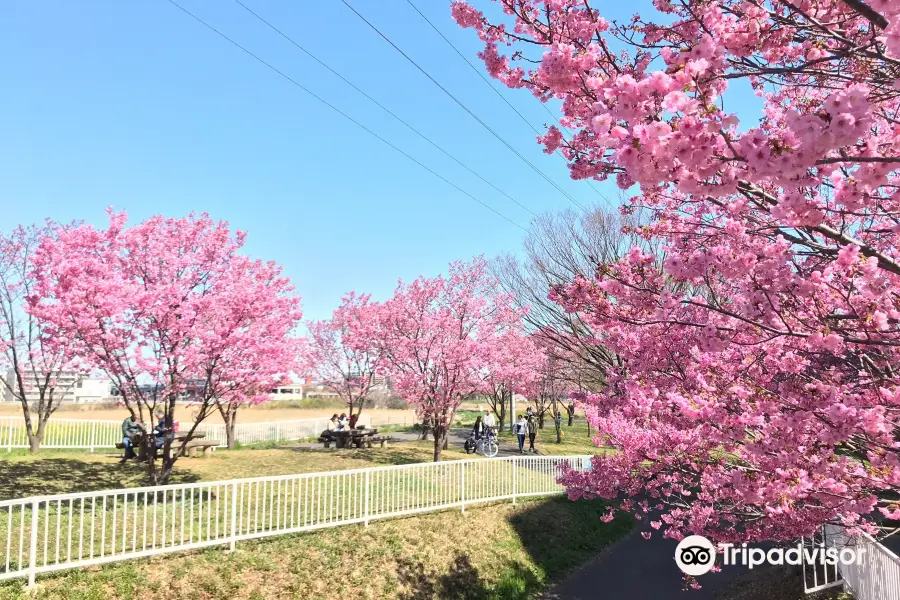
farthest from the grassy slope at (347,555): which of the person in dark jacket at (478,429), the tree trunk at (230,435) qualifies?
the person in dark jacket at (478,429)

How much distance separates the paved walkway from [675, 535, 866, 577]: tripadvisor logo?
0.25m

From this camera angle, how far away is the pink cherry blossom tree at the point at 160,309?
8.83 m

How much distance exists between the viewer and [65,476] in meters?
11.0

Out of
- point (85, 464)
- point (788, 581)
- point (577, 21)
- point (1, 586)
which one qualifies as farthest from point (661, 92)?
point (85, 464)

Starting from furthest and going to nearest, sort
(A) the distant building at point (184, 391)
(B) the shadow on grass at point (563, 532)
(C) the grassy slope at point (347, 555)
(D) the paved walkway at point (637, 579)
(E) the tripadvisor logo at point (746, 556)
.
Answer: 1. (B) the shadow on grass at point (563, 532)
2. (A) the distant building at point (184, 391)
3. (D) the paved walkway at point (637, 579)
4. (E) the tripadvisor logo at point (746, 556)
5. (C) the grassy slope at point (347, 555)

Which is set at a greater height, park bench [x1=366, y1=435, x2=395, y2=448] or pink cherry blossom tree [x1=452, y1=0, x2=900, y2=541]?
pink cherry blossom tree [x1=452, y1=0, x2=900, y2=541]

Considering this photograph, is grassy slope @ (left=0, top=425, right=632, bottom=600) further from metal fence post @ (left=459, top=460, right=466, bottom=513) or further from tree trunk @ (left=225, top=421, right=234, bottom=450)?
tree trunk @ (left=225, top=421, right=234, bottom=450)

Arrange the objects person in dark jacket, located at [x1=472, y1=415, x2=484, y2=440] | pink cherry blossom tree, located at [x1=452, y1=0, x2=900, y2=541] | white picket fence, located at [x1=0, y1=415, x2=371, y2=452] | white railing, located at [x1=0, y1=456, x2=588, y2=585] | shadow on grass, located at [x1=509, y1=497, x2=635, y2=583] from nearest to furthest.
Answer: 1. pink cherry blossom tree, located at [x1=452, y1=0, x2=900, y2=541]
2. white railing, located at [x1=0, y1=456, x2=588, y2=585]
3. shadow on grass, located at [x1=509, y1=497, x2=635, y2=583]
4. white picket fence, located at [x1=0, y1=415, x2=371, y2=452]
5. person in dark jacket, located at [x1=472, y1=415, x2=484, y2=440]

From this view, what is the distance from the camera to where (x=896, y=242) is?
389 cm

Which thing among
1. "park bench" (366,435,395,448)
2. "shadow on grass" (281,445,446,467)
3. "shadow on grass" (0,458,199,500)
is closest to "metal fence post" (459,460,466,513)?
"shadow on grass" (281,445,446,467)

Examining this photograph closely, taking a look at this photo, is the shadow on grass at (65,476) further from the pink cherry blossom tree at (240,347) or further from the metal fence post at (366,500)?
the metal fence post at (366,500)

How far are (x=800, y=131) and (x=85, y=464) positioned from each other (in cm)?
1529

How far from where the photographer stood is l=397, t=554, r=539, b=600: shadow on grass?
25.7 ft

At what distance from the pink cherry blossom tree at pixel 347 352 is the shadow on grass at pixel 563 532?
1030cm
